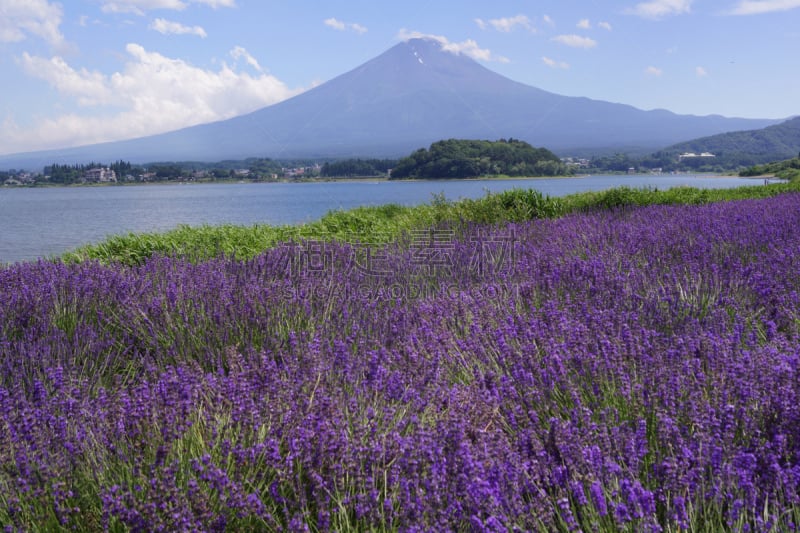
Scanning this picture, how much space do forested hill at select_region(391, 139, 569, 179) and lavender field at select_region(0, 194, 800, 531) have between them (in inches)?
1474

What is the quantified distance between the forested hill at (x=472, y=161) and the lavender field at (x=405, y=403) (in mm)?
37448

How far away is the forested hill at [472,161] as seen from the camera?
41281 mm

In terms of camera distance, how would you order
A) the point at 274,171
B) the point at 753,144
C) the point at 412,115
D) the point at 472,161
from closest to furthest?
the point at 472,161 < the point at 274,171 < the point at 753,144 < the point at 412,115

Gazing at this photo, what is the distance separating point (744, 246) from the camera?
16.5ft

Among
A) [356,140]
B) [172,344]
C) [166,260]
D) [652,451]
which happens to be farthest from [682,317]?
[356,140]

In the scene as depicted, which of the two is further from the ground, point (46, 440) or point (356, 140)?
point (356, 140)

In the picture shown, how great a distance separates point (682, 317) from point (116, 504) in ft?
9.40

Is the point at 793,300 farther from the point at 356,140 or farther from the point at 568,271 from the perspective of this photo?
the point at 356,140

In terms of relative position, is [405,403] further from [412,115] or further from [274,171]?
[412,115]

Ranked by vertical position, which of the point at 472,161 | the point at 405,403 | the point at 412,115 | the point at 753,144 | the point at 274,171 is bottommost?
the point at 405,403

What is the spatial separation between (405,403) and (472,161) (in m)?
39.3

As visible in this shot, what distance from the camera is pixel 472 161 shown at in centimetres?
4069

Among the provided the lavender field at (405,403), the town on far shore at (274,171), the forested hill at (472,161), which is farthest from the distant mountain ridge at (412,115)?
the lavender field at (405,403)

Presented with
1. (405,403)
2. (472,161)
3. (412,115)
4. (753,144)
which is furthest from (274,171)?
(412,115)
